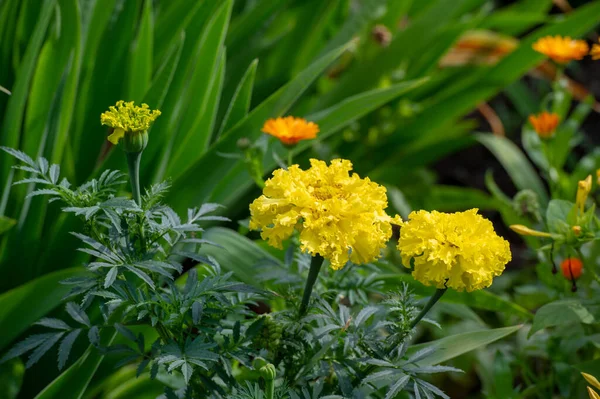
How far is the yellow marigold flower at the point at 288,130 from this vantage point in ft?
3.13

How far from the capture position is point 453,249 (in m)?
0.68

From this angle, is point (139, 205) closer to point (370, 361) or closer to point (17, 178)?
point (370, 361)

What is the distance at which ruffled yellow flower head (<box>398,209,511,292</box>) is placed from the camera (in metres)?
0.67

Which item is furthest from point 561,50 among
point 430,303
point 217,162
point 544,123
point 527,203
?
point 430,303

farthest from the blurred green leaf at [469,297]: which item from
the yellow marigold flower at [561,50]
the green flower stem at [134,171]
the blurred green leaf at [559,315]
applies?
the yellow marigold flower at [561,50]

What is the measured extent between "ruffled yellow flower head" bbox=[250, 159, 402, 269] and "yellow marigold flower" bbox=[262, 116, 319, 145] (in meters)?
0.23

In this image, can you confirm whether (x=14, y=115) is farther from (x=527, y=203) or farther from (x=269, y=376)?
(x=527, y=203)

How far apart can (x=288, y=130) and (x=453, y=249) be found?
1.16 feet

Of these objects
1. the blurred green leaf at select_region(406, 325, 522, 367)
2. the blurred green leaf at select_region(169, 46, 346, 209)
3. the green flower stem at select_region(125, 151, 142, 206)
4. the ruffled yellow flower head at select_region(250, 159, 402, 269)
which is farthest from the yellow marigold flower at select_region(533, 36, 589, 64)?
the green flower stem at select_region(125, 151, 142, 206)

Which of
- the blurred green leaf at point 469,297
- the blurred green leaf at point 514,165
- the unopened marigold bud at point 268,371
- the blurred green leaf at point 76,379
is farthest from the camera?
the blurred green leaf at point 514,165

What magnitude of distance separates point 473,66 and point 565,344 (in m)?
0.91

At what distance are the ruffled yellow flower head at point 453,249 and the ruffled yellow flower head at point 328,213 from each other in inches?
1.1

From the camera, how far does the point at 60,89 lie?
1139mm

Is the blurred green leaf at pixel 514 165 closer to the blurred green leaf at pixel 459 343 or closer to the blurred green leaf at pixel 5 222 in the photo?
the blurred green leaf at pixel 459 343
